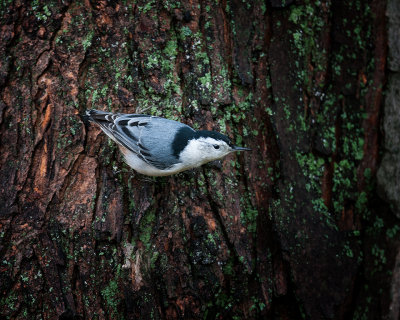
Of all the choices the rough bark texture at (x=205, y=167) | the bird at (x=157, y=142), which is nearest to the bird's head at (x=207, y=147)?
the bird at (x=157, y=142)

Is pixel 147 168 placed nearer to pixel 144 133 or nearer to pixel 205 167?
pixel 144 133

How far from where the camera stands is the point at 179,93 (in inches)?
101

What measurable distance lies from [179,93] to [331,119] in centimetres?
96

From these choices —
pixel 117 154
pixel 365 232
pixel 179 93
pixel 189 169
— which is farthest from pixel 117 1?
pixel 365 232

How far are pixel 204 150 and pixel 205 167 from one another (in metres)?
0.20

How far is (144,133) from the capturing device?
262cm

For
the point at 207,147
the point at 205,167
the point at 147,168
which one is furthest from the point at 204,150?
the point at 147,168

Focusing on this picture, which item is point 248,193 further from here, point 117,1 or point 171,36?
point 117,1

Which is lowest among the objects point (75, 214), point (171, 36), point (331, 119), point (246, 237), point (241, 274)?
point (241, 274)

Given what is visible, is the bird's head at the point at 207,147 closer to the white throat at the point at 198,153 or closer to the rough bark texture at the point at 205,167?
the white throat at the point at 198,153

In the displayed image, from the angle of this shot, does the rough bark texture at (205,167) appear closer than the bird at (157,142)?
Yes

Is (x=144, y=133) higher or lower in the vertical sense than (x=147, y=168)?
higher

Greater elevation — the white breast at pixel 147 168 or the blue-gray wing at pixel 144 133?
the blue-gray wing at pixel 144 133

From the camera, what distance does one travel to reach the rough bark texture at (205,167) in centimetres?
228
